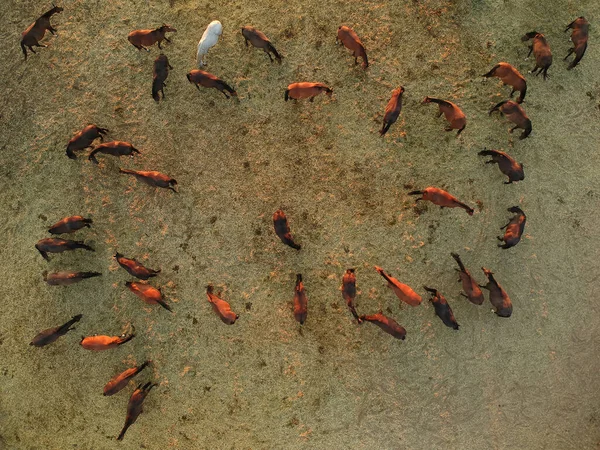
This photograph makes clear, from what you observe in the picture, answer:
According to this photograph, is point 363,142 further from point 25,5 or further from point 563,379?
point 25,5

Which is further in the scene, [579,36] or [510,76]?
[579,36]

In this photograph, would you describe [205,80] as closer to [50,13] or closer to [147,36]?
[147,36]

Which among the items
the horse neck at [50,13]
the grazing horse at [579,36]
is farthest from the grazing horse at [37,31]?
the grazing horse at [579,36]

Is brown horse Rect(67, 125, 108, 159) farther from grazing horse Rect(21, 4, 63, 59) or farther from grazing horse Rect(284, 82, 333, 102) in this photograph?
grazing horse Rect(284, 82, 333, 102)

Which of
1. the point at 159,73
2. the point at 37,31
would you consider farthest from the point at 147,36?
the point at 37,31

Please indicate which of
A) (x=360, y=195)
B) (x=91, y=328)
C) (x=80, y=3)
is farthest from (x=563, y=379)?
(x=80, y=3)
